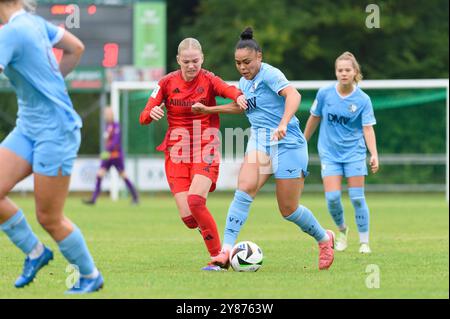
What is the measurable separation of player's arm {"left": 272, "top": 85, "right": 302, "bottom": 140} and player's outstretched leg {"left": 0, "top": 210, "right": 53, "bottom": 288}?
2.11m

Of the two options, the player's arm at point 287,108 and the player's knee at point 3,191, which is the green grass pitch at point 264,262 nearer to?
the player's knee at point 3,191

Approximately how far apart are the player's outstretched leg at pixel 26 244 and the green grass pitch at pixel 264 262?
0.14m

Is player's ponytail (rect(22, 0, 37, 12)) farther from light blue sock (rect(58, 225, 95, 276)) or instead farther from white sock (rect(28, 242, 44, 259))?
white sock (rect(28, 242, 44, 259))

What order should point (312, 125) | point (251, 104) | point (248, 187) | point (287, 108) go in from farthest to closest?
point (312, 125) < point (251, 104) < point (248, 187) < point (287, 108)

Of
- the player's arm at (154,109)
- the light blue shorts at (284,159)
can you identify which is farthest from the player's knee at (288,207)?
the player's arm at (154,109)

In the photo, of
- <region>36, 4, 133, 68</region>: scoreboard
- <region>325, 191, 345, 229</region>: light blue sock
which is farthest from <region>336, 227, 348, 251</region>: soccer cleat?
<region>36, 4, 133, 68</region>: scoreboard


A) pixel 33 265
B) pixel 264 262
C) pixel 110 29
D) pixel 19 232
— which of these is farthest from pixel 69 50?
pixel 110 29

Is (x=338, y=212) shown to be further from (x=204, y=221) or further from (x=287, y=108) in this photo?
(x=287, y=108)

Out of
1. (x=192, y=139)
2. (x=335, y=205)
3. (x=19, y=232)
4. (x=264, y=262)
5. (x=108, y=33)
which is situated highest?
(x=108, y=33)

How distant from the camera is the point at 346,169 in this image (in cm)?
1162

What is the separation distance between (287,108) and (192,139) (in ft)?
3.72

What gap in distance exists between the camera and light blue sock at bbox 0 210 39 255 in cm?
736
